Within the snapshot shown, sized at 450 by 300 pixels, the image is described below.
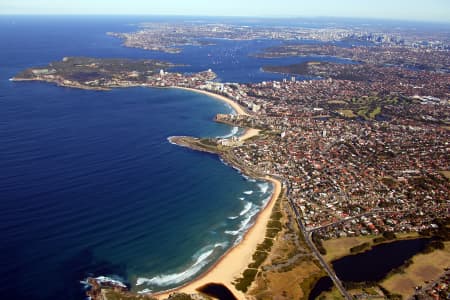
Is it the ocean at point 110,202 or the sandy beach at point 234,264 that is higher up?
the ocean at point 110,202

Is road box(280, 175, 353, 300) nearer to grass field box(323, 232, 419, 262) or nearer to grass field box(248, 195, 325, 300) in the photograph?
grass field box(248, 195, 325, 300)

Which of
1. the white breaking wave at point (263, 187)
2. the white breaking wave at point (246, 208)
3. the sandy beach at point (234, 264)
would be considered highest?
the white breaking wave at point (263, 187)

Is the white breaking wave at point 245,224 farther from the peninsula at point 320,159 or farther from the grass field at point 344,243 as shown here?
the grass field at point 344,243

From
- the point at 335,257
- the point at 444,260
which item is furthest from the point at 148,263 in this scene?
the point at 444,260

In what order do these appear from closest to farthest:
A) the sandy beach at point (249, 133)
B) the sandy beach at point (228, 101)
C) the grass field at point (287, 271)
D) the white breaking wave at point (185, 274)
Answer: the grass field at point (287, 271) < the white breaking wave at point (185, 274) < the sandy beach at point (249, 133) < the sandy beach at point (228, 101)

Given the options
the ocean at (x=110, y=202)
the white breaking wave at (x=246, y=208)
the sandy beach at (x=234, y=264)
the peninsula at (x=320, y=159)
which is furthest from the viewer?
the white breaking wave at (x=246, y=208)

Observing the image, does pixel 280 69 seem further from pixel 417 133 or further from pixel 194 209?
pixel 194 209

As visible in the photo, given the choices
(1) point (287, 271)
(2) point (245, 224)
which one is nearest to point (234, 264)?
(1) point (287, 271)

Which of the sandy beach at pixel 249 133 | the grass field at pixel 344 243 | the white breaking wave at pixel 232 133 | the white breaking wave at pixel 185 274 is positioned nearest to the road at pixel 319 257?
the grass field at pixel 344 243
